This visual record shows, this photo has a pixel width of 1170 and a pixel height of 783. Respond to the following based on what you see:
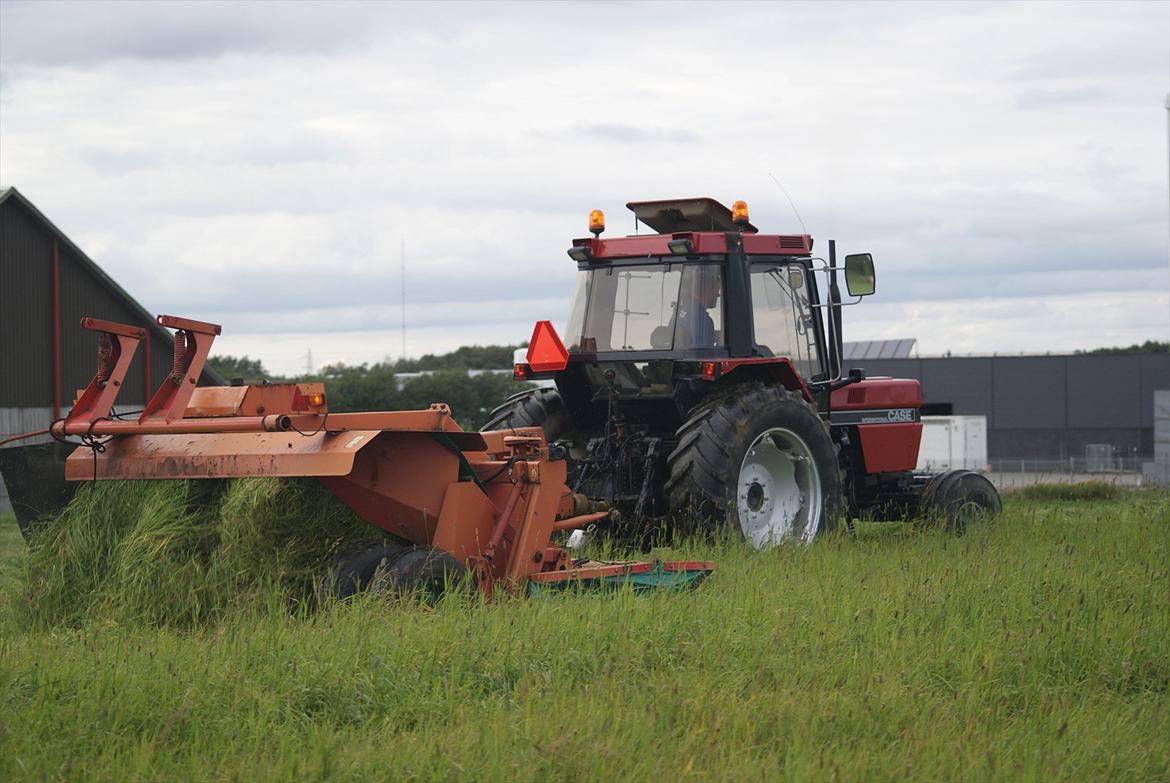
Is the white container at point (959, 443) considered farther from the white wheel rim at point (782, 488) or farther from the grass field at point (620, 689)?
the grass field at point (620, 689)

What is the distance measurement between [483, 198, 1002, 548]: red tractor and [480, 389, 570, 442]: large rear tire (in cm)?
1

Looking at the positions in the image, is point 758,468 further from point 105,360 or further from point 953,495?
point 105,360

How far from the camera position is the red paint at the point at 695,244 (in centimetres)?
908

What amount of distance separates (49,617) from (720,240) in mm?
4992

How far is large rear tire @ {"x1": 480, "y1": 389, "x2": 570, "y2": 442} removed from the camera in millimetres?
9469

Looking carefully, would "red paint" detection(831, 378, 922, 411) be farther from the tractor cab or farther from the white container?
the white container

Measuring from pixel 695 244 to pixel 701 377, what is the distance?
3.17 feet

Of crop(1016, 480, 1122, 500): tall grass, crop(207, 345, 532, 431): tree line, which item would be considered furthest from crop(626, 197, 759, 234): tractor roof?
crop(207, 345, 532, 431): tree line

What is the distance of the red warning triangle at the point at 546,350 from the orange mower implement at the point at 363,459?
2.19 metres

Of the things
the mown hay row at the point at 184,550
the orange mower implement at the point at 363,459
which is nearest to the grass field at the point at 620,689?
the mown hay row at the point at 184,550

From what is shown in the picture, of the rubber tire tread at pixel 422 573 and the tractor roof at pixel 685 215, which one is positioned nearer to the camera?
the rubber tire tread at pixel 422 573

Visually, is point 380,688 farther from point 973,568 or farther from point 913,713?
point 973,568

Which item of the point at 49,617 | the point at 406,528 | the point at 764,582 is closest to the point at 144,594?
the point at 49,617

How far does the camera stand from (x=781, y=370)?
930cm
